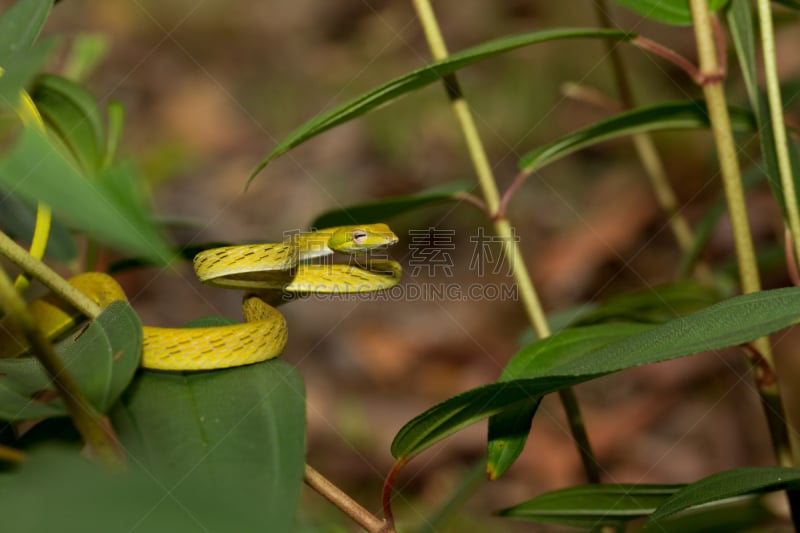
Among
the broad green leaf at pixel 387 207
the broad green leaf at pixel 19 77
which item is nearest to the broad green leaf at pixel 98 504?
the broad green leaf at pixel 19 77

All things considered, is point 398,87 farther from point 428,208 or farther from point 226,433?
point 428,208

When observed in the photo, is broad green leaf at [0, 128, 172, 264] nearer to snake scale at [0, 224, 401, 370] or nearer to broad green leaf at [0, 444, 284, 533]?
broad green leaf at [0, 444, 284, 533]

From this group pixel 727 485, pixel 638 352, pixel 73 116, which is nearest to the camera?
pixel 638 352

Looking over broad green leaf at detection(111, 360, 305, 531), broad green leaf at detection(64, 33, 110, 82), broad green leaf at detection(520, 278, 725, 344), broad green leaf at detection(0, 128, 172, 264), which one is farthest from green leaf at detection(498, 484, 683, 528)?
broad green leaf at detection(64, 33, 110, 82)

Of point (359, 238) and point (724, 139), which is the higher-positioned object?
point (724, 139)

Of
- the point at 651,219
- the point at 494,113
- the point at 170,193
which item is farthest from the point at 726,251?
the point at 170,193

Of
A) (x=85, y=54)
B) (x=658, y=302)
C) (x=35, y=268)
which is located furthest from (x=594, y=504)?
(x=85, y=54)

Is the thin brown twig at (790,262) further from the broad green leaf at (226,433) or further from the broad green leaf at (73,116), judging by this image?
the broad green leaf at (73,116)
